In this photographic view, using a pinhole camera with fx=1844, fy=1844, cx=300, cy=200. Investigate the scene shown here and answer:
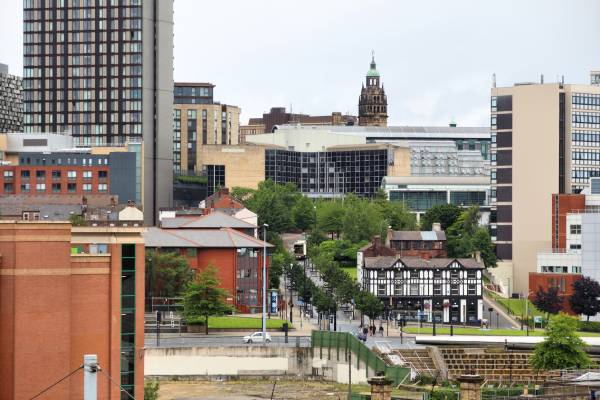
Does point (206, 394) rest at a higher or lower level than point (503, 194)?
lower

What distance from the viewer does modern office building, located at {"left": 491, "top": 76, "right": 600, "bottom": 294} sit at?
188 meters

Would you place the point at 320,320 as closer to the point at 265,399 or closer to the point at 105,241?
the point at 265,399

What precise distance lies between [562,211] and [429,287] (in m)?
28.7

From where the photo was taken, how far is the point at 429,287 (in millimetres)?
160750

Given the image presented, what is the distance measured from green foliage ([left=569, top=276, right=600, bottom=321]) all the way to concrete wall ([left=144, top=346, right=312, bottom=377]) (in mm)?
42178

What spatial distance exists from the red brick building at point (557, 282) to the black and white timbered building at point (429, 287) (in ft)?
31.6

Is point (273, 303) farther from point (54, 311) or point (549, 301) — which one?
point (54, 311)

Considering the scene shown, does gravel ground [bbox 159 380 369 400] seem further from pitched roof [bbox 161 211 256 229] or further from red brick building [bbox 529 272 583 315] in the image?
red brick building [bbox 529 272 583 315]

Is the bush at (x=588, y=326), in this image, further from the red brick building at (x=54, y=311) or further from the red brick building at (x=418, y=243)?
the red brick building at (x=54, y=311)

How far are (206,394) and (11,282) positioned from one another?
49710 millimetres

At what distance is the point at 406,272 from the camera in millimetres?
161500

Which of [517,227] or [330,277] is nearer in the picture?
[330,277]

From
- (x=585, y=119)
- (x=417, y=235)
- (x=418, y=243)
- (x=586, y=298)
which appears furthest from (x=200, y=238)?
(x=585, y=119)

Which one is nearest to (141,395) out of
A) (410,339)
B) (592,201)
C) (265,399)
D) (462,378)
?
(462,378)
